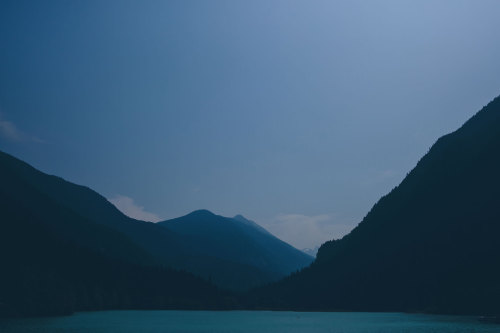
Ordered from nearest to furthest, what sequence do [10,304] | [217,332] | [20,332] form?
[20,332]
[217,332]
[10,304]

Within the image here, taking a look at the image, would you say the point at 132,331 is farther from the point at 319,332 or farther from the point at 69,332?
the point at 319,332

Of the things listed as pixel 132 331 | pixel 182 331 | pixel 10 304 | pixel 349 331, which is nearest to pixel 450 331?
pixel 349 331

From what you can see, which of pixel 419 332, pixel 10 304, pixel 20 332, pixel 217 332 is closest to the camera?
pixel 20 332

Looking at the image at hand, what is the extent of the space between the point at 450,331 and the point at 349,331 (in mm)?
27381

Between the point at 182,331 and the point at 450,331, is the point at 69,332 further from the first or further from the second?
the point at 450,331

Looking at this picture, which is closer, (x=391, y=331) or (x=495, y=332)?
(x=495, y=332)

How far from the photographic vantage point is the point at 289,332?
139 metres

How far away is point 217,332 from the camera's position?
5217 inches

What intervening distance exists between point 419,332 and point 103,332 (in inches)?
3337

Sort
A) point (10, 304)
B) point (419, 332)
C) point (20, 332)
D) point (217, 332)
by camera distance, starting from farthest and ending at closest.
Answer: point (10, 304)
point (217, 332)
point (419, 332)
point (20, 332)

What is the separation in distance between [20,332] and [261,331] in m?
65.9

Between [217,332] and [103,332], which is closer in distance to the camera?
[103,332]

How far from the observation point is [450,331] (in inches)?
4921

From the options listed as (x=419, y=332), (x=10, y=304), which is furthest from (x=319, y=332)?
(x=10, y=304)
